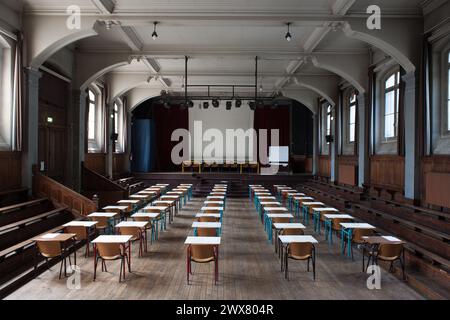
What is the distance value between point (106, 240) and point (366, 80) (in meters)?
10.4

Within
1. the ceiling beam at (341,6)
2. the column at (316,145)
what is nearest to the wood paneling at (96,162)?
the ceiling beam at (341,6)

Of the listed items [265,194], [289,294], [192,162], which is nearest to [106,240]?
[289,294]

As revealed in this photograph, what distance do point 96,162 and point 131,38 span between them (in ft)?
20.7

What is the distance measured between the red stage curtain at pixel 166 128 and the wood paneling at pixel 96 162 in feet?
25.9

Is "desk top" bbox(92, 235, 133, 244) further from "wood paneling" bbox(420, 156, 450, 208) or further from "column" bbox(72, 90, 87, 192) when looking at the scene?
"column" bbox(72, 90, 87, 192)

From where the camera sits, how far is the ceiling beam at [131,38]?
10822 mm

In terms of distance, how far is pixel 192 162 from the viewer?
22.8m

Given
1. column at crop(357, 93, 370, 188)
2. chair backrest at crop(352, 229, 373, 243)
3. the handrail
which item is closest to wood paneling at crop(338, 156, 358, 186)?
column at crop(357, 93, 370, 188)

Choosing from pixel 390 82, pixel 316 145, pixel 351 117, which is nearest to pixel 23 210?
pixel 390 82

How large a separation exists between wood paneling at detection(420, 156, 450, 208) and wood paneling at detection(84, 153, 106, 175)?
1167cm

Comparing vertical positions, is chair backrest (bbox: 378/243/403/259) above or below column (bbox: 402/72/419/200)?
below

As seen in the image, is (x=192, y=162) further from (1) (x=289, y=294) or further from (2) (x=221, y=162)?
(1) (x=289, y=294)

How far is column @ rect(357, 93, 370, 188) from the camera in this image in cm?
1316

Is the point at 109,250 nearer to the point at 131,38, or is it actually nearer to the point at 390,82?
the point at 131,38
